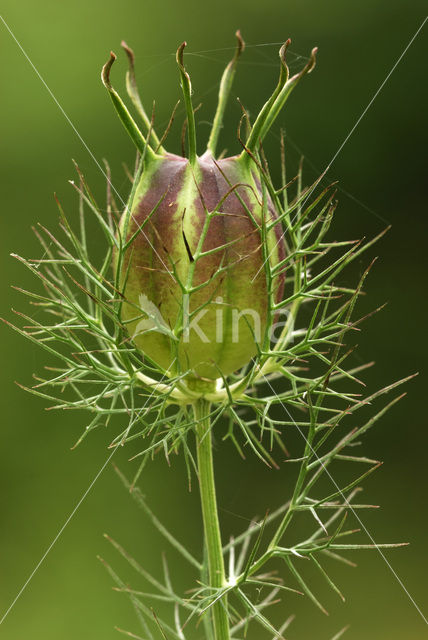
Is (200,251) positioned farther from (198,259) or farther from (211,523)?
(211,523)

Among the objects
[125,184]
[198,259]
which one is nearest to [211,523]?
[198,259]

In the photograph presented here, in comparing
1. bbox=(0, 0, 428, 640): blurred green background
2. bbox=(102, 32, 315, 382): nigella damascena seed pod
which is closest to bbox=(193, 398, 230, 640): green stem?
bbox=(102, 32, 315, 382): nigella damascena seed pod

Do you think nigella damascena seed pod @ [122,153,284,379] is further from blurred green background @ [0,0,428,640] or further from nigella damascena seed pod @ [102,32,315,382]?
blurred green background @ [0,0,428,640]

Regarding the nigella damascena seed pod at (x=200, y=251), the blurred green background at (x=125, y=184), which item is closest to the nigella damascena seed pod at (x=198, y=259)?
the nigella damascena seed pod at (x=200, y=251)

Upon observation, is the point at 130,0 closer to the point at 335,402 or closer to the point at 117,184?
the point at 117,184

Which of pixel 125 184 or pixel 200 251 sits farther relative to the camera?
pixel 125 184

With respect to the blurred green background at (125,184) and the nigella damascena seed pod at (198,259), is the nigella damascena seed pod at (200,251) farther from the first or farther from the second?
the blurred green background at (125,184)

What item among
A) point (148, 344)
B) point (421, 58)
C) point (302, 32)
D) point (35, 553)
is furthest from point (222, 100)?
point (35, 553)
